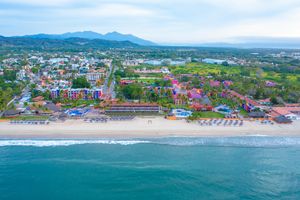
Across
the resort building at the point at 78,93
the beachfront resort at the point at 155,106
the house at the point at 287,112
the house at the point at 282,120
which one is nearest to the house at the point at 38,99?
the beachfront resort at the point at 155,106

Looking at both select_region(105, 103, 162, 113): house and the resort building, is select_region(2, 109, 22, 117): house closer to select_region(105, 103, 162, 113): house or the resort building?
the resort building

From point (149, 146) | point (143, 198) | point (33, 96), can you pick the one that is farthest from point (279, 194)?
point (33, 96)

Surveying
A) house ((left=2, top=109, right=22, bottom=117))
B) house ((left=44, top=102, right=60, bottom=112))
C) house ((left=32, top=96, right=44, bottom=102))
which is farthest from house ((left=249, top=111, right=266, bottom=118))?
house ((left=32, top=96, right=44, bottom=102))

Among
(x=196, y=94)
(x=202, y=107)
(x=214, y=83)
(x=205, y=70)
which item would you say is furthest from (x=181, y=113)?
(x=205, y=70)

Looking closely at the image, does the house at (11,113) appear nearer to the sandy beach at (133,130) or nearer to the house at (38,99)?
the sandy beach at (133,130)

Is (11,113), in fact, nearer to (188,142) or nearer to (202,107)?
(188,142)
